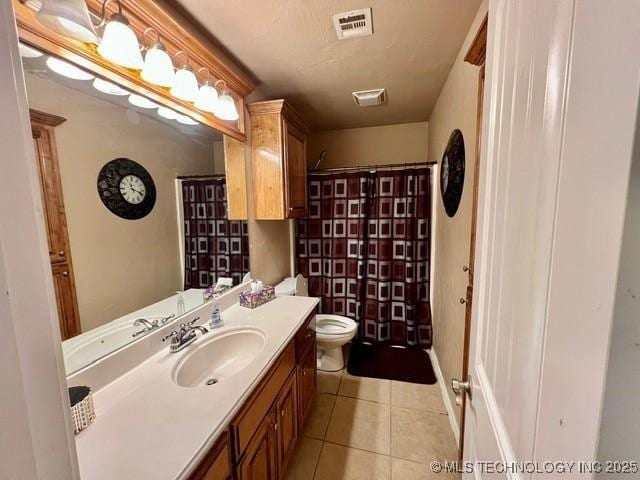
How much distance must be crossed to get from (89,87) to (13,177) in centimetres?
101

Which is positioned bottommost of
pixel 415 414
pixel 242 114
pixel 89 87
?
pixel 415 414

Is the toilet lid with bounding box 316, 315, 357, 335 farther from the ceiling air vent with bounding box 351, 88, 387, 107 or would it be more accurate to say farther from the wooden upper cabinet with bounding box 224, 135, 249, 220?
the ceiling air vent with bounding box 351, 88, 387, 107

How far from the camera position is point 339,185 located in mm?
2605

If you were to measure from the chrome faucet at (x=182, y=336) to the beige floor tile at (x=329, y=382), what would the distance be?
120 cm

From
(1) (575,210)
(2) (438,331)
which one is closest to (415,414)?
(2) (438,331)

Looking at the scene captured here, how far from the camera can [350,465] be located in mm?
1504

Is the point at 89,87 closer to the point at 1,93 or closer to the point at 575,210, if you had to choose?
the point at 1,93

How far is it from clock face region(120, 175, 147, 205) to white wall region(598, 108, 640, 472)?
4.67 ft

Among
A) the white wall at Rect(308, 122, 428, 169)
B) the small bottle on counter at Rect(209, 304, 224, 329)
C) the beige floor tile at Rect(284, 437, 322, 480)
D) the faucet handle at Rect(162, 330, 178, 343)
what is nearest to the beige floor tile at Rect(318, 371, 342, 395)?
the beige floor tile at Rect(284, 437, 322, 480)

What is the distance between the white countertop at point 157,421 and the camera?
2.26 ft

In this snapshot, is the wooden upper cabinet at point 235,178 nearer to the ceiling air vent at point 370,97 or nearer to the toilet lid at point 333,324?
the ceiling air vent at point 370,97

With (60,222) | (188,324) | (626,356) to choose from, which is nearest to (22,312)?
(626,356)

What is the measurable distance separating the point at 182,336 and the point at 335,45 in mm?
1708

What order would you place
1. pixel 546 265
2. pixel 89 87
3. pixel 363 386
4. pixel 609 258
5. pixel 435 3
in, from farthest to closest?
pixel 363 386 < pixel 435 3 < pixel 89 87 < pixel 546 265 < pixel 609 258
